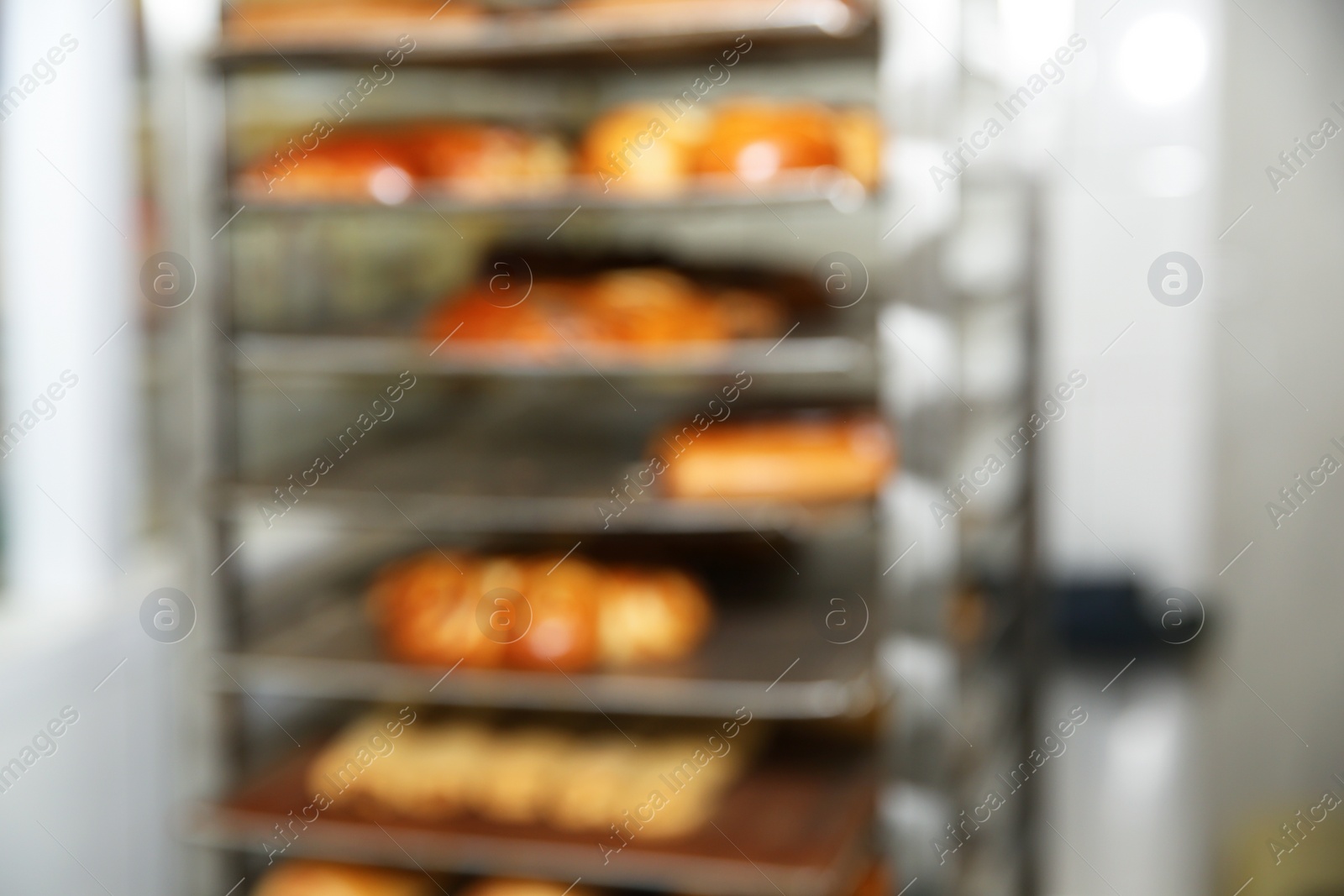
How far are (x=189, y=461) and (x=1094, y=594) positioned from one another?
2804 mm

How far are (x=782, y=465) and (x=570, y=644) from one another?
454mm

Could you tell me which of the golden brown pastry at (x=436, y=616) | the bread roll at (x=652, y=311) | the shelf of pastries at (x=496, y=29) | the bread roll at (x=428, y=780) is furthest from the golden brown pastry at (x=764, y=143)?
the bread roll at (x=428, y=780)

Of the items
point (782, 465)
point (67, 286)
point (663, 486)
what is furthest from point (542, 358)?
point (67, 286)

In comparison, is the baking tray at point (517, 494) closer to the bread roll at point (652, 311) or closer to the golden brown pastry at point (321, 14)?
the bread roll at point (652, 311)

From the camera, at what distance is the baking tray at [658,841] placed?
1.89 metres

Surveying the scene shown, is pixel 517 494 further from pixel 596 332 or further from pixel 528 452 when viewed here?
pixel 528 452

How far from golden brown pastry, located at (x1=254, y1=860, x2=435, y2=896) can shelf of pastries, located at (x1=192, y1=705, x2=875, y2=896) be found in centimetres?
3

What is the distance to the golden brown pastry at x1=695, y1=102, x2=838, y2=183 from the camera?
1951 millimetres

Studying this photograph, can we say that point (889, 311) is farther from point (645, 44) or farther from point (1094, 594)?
point (1094, 594)

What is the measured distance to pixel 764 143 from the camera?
196 centimetres

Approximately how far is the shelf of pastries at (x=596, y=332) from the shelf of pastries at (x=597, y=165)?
0.64 ft

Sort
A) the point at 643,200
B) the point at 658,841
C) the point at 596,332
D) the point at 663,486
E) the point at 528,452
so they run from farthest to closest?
the point at 528,452 → the point at 663,486 → the point at 596,332 → the point at 658,841 → the point at 643,200

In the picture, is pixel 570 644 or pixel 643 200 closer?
pixel 643 200

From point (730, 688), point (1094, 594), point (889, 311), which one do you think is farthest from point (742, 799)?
point (1094, 594)
